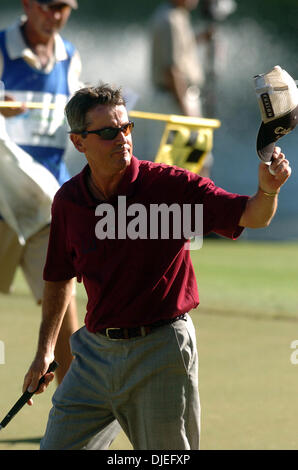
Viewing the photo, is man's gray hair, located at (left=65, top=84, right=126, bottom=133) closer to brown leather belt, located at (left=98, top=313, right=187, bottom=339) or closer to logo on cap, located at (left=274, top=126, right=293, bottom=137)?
logo on cap, located at (left=274, top=126, right=293, bottom=137)

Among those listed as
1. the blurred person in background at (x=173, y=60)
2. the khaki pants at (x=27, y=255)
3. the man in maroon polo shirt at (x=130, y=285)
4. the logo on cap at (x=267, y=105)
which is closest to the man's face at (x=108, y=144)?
the man in maroon polo shirt at (x=130, y=285)

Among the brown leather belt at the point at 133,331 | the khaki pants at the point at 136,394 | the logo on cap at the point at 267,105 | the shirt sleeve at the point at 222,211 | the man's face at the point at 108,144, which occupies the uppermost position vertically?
the logo on cap at the point at 267,105

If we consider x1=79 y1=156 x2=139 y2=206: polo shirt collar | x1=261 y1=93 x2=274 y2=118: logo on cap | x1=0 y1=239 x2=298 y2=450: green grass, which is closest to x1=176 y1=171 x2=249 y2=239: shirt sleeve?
x1=79 y1=156 x2=139 y2=206: polo shirt collar

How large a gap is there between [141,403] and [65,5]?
115 inches

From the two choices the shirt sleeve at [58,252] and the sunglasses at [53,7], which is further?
the sunglasses at [53,7]

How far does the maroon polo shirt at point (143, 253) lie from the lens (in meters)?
3.24

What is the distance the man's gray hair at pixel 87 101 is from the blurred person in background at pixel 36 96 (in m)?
1.76

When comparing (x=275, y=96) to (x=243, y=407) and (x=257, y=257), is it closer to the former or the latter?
(x=243, y=407)

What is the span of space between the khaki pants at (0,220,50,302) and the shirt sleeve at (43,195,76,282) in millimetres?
1581

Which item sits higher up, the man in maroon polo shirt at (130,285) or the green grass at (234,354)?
the man in maroon polo shirt at (130,285)

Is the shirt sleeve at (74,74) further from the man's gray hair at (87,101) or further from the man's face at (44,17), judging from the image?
the man's gray hair at (87,101)

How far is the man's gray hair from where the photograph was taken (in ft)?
11.0

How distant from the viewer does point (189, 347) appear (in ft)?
10.7

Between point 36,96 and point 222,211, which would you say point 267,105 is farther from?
point 36,96
